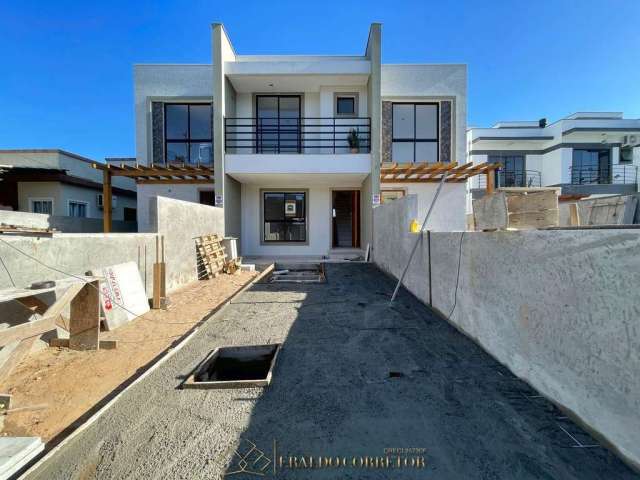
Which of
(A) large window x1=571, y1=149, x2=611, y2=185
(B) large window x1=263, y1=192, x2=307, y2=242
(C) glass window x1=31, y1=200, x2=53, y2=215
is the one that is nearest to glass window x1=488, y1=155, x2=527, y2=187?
(A) large window x1=571, y1=149, x2=611, y2=185

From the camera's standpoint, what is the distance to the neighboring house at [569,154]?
62.9 ft

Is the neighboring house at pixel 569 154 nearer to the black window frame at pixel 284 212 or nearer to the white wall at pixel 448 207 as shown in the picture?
the white wall at pixel 448 207

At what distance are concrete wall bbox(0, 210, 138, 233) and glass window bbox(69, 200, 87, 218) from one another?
1459 mm

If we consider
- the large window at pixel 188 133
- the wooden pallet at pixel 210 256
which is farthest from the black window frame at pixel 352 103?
the wooden pallet at pixel 210 256

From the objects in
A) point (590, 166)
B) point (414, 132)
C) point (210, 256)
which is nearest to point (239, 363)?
point (210, 256)

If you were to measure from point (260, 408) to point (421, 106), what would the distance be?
13.0 meters

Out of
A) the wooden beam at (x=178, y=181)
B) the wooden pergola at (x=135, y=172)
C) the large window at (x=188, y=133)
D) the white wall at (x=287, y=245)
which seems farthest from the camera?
the white wall at (x=287, y=245)

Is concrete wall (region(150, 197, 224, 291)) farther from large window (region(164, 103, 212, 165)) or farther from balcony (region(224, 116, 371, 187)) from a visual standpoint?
large window (region(164, 103, 212, 165))

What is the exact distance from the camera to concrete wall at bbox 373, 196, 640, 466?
1967mm

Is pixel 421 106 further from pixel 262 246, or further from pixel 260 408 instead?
pixel 260 408

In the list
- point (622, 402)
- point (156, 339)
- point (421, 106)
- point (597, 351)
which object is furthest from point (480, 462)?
point (421, 106)

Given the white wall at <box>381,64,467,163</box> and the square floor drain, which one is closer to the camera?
the square floor drain

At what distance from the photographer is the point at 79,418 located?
2594 millimetres

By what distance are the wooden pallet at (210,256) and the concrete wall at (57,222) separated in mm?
5665
